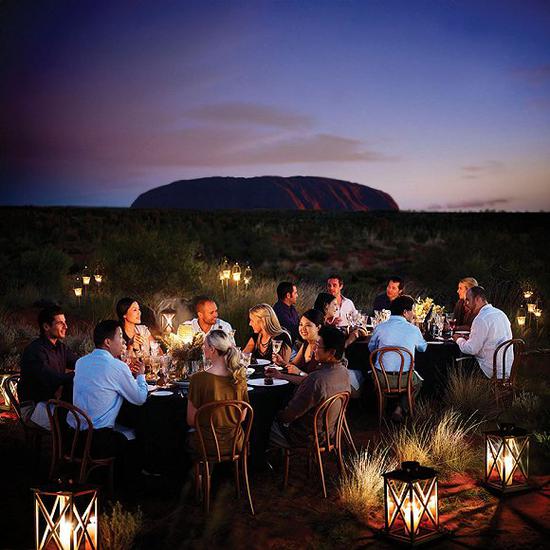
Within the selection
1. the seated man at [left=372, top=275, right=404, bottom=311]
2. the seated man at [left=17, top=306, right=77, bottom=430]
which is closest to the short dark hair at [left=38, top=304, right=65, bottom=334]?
the seated man at [left=17, top=306, right=77, bottom=430]

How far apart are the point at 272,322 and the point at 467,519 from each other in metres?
2.84

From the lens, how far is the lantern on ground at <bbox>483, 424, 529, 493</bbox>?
19.7 feet

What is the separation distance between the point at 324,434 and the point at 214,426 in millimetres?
1012

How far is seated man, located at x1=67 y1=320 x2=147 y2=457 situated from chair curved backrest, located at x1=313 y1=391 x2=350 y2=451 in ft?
4.47

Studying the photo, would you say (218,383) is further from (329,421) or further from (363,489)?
(363,489)

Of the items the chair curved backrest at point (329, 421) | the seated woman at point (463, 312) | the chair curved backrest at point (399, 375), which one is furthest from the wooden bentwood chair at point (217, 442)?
the seated woman at point (463, 312)

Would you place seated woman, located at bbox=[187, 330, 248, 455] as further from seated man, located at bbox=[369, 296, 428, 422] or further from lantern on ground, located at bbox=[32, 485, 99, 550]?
seated man, located at bbox=[369, 296, 428, 422]

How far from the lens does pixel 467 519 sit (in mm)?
5637

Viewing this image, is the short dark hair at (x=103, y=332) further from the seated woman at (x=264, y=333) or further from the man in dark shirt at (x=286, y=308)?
the man in dark shirt at (x=286, y=308)

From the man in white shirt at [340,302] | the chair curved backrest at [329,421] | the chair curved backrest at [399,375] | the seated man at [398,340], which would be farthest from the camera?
the man in white shirt at [340,302]

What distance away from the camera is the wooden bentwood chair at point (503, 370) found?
325 inches

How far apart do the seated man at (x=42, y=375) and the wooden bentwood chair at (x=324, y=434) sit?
209cm

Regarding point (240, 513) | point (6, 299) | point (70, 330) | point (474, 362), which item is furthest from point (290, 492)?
point (6, 299)

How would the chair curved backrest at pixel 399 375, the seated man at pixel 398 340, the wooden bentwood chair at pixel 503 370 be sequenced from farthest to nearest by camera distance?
the wooden bentwood chair at pixel 503 370 → the seated man at pixel 398 340 → the chair curved backrest at pixel 399 375
